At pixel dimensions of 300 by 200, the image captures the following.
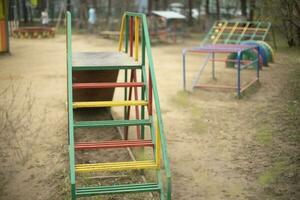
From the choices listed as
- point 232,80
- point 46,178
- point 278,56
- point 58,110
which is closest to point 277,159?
point 46,178

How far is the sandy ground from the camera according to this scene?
5.29 metres

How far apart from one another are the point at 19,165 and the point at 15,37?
16693 mm

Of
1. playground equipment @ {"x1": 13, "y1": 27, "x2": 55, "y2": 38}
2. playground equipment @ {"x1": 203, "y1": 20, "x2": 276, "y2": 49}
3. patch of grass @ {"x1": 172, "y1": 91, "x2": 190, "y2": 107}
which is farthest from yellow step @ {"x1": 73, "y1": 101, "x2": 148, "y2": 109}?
playground equipment @ {"x1": 13, "y1": 27, "x2": 55, "y2": 38}

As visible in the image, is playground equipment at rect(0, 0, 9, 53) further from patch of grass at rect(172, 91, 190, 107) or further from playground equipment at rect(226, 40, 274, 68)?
patch of grass at rect(172, 91, 190, 107)

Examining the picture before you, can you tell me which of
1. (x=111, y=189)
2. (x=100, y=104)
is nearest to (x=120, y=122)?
(x=100, y=104)

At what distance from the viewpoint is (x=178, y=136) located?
705 cm

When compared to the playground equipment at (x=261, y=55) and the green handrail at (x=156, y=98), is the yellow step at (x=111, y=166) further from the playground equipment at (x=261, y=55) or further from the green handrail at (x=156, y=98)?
the playground equipment at (x=261, y=55)

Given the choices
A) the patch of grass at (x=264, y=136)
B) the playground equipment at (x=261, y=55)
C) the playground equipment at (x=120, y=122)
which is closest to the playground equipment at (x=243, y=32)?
the playground equipment at (x=261, y=55)

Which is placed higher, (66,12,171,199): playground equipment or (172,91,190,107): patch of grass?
(66,12,171,199): playground equipment

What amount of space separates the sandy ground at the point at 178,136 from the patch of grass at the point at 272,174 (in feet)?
0.18

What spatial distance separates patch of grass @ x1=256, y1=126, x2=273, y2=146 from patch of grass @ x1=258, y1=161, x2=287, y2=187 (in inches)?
33.0

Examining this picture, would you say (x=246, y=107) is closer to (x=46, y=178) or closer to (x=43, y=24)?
(x=46, y=178)

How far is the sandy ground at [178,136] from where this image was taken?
5.29 m

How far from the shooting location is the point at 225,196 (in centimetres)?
501
